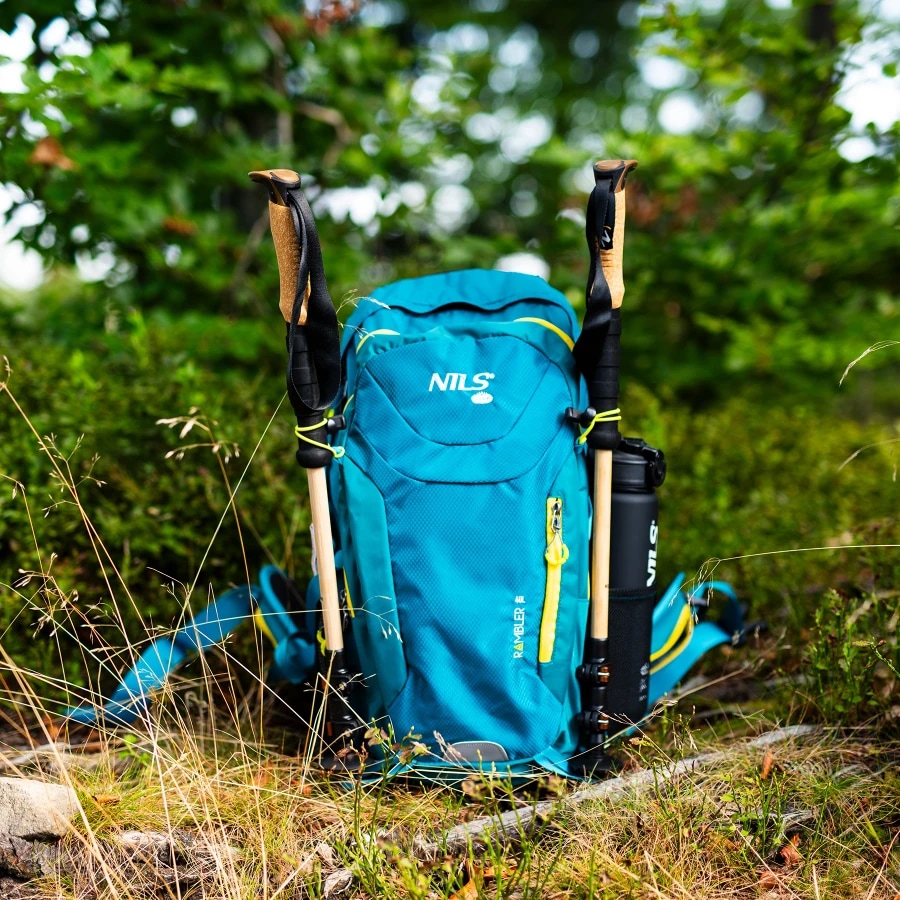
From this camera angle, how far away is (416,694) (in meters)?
2.06

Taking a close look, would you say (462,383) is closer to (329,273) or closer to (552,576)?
(552,576)

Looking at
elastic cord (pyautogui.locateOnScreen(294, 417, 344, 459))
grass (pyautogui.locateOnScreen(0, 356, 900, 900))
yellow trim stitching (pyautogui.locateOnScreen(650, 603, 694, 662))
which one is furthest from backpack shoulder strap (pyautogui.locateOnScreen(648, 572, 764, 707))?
elastic cord (pyautogui.locateOnScreen(294, 417, 344, 459))

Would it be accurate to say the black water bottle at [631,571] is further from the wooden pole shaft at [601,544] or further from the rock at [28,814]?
the rock at [28,814]

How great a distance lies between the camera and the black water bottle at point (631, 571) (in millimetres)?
2223

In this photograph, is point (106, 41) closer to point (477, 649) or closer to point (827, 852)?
point (477, 649)

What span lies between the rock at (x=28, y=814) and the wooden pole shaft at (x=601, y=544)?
1.33 m

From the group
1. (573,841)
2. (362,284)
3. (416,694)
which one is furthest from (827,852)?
(362,284)

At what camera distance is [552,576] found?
2092mm

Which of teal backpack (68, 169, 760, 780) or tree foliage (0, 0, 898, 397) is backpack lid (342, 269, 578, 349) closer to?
teal backpack (68, 169, 760, 780)

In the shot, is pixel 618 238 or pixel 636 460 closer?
pixel 618 238

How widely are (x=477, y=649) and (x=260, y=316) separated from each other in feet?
9.55

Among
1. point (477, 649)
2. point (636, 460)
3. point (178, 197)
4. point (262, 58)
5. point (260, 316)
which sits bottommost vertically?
point (477, 649)

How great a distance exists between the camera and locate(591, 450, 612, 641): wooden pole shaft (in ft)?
6.97

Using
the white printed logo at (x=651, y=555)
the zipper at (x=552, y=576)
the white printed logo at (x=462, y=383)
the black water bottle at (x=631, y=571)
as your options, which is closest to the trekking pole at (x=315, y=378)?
the white printed logo at (x=462, y=383)
